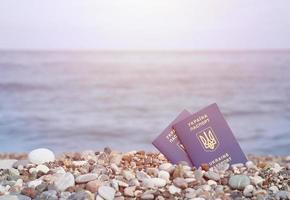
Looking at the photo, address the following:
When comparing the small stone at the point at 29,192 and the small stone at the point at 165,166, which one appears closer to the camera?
the small stone at the point at 29,192

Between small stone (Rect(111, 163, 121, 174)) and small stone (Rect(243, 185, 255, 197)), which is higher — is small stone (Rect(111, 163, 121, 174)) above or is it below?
above

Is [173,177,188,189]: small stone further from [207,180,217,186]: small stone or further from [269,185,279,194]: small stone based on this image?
[269,185,279,194]: small stone

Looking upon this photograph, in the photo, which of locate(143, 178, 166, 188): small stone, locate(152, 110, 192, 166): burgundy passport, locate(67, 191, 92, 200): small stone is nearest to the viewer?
locate(67, 191, 92, 200): small stone

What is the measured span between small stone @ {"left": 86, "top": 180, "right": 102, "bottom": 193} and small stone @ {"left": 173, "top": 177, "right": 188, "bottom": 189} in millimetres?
233

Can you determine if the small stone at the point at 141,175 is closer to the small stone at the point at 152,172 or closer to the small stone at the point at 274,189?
the small stone at the point at 152,172

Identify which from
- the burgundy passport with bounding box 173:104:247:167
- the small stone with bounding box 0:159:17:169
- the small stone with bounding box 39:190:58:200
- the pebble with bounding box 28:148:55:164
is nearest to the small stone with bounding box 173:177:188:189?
the burgundy passport with bounding box 173:104:247:167

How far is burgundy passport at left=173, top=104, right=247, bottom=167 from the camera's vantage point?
211cm

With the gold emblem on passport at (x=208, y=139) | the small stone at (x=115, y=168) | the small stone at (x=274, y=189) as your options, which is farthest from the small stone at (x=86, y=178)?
the small stone at (x=274, y=189)

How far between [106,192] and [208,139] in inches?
20.4

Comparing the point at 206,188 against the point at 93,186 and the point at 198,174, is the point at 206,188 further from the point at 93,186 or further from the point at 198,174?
the point at 93,186

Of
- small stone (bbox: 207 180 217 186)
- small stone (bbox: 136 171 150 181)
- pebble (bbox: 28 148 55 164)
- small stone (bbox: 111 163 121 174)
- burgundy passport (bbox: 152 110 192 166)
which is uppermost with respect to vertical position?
pebble (bbox: 28 148 55 164)

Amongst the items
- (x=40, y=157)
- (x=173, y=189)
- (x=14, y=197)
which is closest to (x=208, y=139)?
(x=173, y=189)

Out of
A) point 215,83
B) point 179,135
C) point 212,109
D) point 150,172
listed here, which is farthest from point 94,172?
point 215,83

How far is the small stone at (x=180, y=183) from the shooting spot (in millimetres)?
1842
